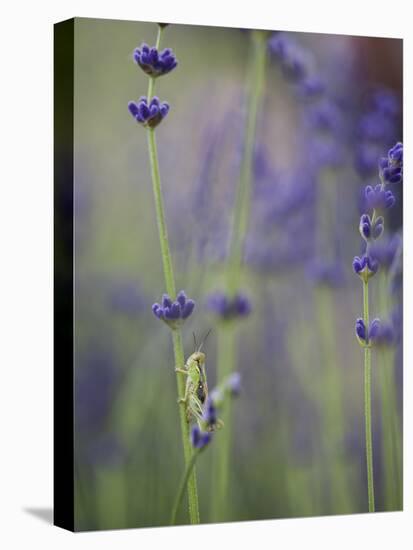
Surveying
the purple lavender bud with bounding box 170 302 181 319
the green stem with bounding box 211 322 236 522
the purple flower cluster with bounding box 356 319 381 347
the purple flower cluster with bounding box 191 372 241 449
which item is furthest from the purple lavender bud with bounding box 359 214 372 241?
the purple lavender bud with bounding box 170 302 181 319

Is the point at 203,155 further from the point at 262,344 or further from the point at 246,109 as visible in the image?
the point at 262,344

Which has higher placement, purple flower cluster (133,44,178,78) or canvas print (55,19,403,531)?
purple flower cluster (133,44,178,78)

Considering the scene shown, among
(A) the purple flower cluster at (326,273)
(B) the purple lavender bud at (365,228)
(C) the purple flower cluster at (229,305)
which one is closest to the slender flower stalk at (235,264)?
(C) the purple flower cluster at (229,305)

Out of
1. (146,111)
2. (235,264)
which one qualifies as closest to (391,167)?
(235,264)

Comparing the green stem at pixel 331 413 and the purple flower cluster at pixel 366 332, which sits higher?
the purple flower cluster at pixel 366 332

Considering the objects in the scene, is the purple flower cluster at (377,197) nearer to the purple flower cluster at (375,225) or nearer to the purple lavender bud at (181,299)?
the purple flower cluster at (375,225)

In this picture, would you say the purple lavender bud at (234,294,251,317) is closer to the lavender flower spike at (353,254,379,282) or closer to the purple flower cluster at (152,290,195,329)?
the purple flower cluster at (152,290,195,329)

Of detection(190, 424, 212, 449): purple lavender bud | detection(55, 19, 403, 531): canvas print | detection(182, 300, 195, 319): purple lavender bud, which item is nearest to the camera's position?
detection(190, 424, 212, 449): purple lavender bud
